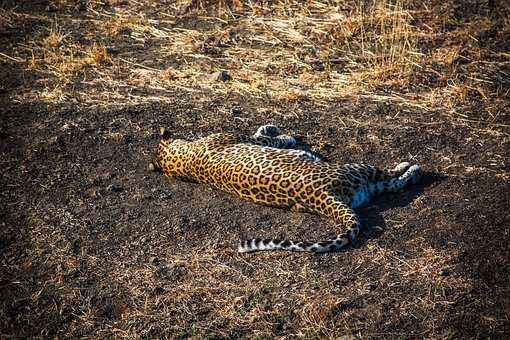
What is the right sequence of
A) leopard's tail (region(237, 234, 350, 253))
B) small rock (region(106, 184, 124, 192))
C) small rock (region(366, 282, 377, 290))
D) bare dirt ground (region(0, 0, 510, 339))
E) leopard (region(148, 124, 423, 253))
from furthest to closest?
small rock (region(106, 184, 124, 192)) < leopard (region(148, 124, 423, 253)) < leopard's tail (region(237, 234, 350, 253)) < small rock (region(366, 282, 377, 290)) < bare dirt ground (region(0, 0, 510, 339))

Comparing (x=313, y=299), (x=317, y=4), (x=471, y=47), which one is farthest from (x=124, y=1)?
(x=313, y=299)

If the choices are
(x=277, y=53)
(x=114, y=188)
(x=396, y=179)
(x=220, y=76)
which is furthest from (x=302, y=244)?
(x=277, y=53)

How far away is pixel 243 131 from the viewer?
8.92 m

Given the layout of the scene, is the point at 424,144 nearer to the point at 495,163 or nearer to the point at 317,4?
the point at 495,163

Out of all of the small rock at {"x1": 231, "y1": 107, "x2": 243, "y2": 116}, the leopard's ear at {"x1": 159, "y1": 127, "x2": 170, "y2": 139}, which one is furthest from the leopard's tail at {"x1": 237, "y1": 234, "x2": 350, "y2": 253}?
the small rock at {"x1": 231, "y1": 107, "x2": 243, "y2": 116}

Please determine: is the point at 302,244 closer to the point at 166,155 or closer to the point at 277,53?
the point at 166,155

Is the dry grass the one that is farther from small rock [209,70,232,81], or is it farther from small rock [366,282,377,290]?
small rock [366,282,377,290]

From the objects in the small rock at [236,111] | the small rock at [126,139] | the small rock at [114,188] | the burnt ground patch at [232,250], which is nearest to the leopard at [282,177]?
the burnt ground patch at [232,250]

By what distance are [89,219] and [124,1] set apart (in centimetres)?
623

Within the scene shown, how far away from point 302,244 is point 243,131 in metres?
2.76

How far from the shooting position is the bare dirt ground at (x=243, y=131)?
19.6 feet

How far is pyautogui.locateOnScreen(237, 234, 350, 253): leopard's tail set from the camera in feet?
21.1

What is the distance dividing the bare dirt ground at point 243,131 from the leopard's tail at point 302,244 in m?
0.09

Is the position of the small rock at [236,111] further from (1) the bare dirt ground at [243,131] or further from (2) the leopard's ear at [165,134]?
(2) the leopard's ear at [165,134]
